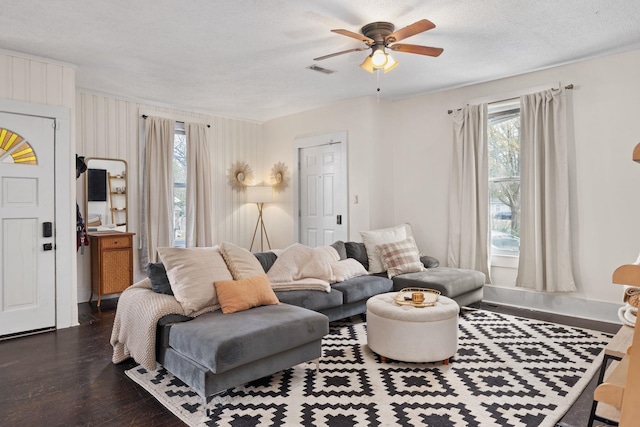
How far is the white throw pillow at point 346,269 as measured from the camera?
4.08 m

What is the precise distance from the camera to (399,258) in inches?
179

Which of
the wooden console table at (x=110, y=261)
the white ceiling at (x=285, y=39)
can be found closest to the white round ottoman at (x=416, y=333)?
the white ceiling at (x=285, y=39)

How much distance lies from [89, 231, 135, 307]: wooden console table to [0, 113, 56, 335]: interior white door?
0.83 meters

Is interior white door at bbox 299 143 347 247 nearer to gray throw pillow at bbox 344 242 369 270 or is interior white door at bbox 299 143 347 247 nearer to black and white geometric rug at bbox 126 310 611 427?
gray throw pillow at bbox 344 242 369 270

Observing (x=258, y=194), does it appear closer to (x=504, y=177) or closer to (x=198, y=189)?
(x=198, y=189)

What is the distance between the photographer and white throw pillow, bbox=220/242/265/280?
3.13 meters

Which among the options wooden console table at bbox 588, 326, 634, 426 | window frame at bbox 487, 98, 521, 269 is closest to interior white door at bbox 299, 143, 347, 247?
window frame at bbox 487, 98, 521, 269

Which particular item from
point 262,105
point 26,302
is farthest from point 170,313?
point 262,105

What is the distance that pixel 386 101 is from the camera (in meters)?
5.80

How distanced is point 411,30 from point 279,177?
4036 mm

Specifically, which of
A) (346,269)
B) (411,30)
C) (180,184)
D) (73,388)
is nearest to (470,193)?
(346,269)

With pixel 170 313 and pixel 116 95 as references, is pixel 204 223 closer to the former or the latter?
pixel 116 95

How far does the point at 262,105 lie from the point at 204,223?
1985 mm

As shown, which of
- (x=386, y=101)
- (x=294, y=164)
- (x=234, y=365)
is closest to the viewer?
(x=234, y=365)
